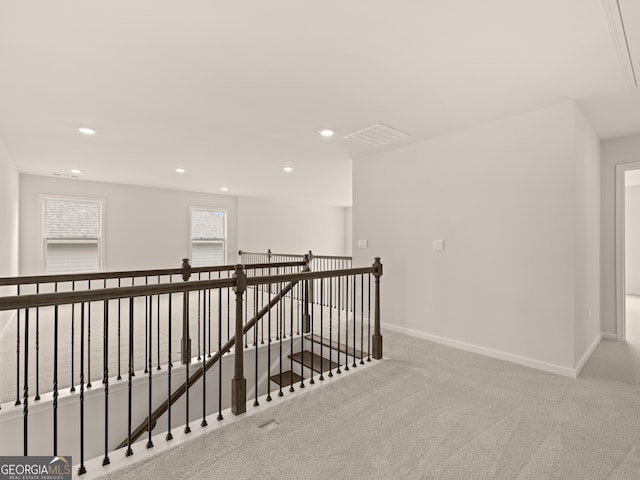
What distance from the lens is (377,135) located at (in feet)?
12.6

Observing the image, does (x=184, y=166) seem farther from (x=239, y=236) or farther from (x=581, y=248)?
(x=581, y=248)

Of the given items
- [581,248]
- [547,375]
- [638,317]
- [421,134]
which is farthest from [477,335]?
[638,317]

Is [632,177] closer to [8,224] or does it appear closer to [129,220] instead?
[129,220]

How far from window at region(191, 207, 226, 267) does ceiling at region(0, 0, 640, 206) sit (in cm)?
417

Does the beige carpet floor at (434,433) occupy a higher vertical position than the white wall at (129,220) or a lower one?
lower

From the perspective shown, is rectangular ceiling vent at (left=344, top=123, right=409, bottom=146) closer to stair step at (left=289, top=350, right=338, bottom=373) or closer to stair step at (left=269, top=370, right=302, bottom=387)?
stair step at (left=289, top=350, right=338, bottom=373)

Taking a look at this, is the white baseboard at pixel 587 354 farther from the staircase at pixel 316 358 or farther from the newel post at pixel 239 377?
the newel post at pixel 239 377

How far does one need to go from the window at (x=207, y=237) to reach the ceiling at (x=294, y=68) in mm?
4167

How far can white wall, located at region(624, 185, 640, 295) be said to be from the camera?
698 centimetres

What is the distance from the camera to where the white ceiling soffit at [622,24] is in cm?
177

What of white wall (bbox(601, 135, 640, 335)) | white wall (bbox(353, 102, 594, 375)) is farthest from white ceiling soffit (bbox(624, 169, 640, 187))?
white wall (bbox(353, 102, 594, 375))

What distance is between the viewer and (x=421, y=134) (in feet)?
12.6

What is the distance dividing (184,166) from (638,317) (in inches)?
309

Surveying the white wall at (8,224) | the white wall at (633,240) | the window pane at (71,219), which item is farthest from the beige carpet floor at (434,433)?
the window pane at (71,219)
